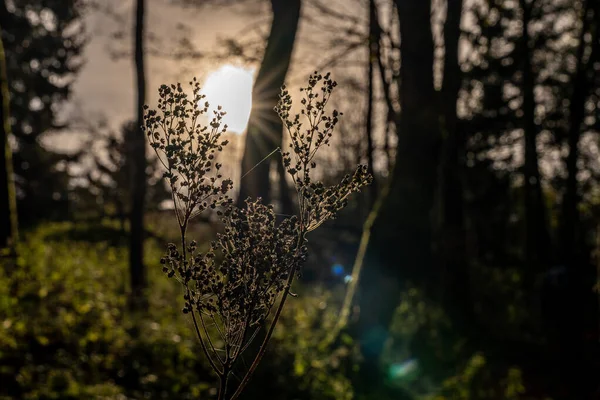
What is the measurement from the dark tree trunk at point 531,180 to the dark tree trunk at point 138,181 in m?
9.15

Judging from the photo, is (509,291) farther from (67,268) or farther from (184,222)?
(184,222)

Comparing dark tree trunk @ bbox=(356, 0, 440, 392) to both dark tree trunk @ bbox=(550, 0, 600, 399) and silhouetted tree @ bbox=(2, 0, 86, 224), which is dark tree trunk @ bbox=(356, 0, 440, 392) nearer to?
dark tree trunk @ bbox=(550, 0, 600, 399)

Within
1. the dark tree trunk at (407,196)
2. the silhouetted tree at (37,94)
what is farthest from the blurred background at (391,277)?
the silhouetted tree at (37,94)

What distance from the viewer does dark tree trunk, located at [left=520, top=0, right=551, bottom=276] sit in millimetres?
13367

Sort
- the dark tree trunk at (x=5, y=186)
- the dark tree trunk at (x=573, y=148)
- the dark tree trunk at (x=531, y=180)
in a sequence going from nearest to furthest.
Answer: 1. the dark tree trunk at (x=5, y=186)
2. the dark tree trunk at (x=573, y=148)
3. the dark tree trunk at (x=531, y=180)

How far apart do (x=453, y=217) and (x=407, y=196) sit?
49.5 inches

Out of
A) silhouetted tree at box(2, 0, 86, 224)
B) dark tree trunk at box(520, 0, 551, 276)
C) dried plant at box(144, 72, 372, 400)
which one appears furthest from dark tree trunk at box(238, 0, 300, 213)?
silhouetted tree at box(2, 0, 86, 224)

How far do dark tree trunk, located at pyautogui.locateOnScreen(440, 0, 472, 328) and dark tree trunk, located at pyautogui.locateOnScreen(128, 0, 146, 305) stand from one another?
6532 millimetres

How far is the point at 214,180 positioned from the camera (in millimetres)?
2379

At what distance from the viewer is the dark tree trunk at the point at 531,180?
1337cm

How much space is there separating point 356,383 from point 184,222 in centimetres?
541

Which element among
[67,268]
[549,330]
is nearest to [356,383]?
[549,330]

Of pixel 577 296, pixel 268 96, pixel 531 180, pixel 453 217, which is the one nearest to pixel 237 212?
pixel 268 96

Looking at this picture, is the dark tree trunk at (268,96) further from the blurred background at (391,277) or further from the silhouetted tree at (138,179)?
the silhouetted tree at (138,179)
